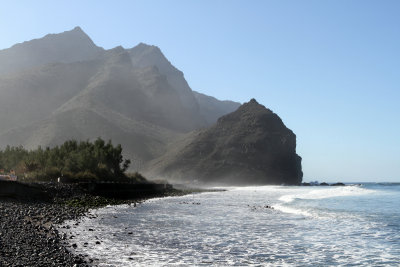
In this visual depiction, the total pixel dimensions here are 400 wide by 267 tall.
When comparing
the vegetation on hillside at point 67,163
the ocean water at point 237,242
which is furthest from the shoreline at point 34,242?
the vegetation on hillside at point 67,163

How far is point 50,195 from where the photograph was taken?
42469 mm

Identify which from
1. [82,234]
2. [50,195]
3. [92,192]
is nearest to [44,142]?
[92,192]

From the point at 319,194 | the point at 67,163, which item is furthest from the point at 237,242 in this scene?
the point at 319,194

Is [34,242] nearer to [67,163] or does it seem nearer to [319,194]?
[67,163]

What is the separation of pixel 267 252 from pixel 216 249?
7.42ft

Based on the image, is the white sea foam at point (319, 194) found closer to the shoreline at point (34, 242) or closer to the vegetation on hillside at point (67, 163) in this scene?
the vegetation on hillside at point (67, 163)

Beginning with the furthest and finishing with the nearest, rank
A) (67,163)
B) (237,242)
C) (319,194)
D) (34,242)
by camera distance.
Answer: (319,194) → (67,163) → (237,242) → (34,242)

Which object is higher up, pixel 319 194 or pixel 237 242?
pixel 237 242

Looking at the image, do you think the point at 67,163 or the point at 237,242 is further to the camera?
the point at 67,163

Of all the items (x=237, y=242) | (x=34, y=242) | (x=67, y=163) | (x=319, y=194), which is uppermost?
(x=67, y=163)

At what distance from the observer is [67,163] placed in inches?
2940

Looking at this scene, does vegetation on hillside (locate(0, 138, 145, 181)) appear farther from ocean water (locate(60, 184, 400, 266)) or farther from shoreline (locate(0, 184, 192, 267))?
ocean water (locate(60, 184, 400, 266))

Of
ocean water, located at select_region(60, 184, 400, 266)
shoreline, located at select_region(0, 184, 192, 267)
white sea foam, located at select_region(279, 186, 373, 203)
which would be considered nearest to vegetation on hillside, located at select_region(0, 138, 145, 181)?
shoreline, located at select_region(0, 184, 192, 267)

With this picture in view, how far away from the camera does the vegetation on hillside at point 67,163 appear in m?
62.9
